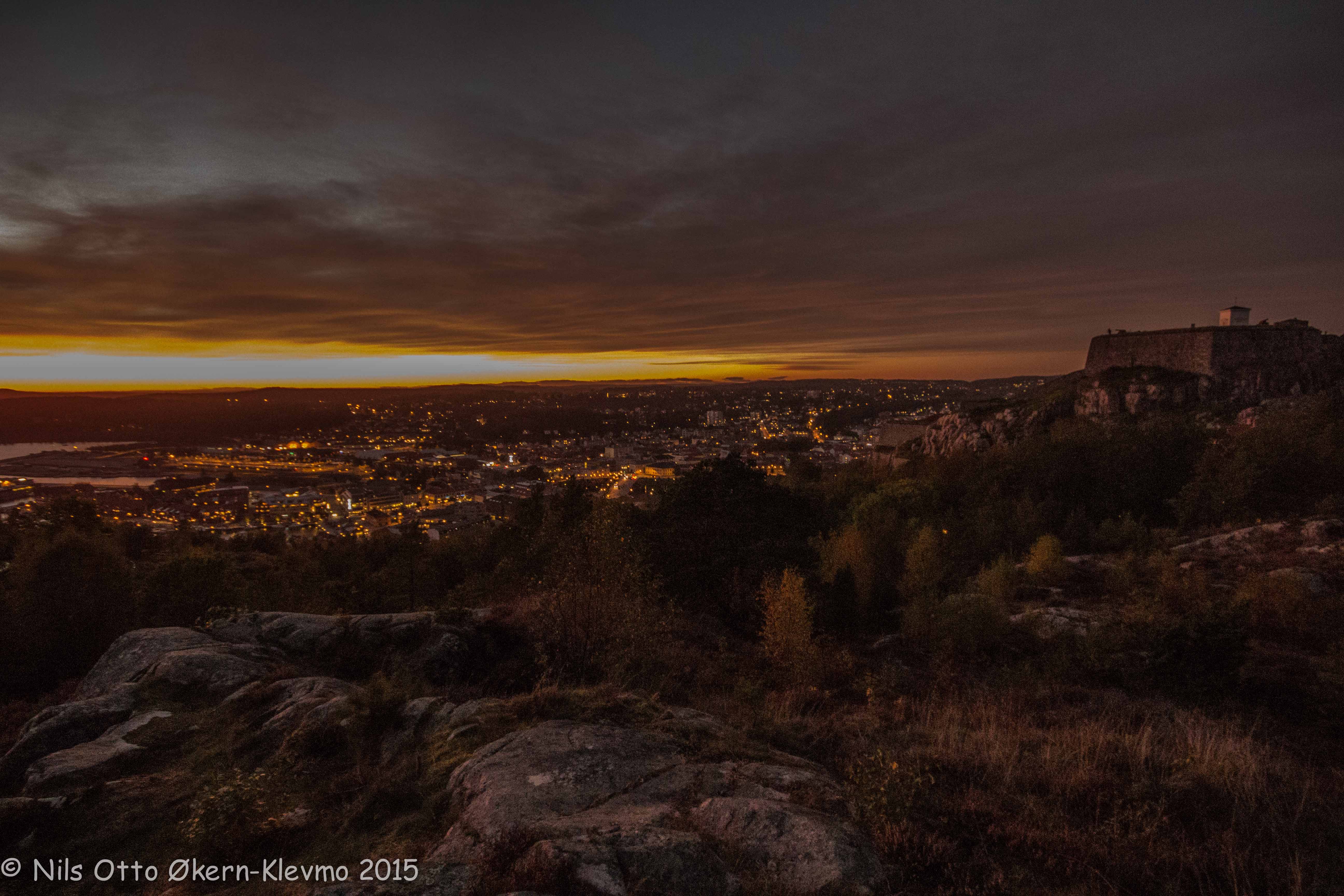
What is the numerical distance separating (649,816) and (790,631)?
10795 mm

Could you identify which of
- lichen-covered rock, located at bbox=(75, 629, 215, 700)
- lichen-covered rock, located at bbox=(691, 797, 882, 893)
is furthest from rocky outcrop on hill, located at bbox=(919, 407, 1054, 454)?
lichen-covered rock, located at bbox=(75, 629, 215, 700)

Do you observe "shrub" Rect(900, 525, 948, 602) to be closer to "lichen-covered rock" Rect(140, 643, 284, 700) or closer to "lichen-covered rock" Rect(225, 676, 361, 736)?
"lichen-covered rock" Rect(225, 676, 361, 736)

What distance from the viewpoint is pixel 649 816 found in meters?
5.18

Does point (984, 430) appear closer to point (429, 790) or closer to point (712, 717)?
point (712, 717)

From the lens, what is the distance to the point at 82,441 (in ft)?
425

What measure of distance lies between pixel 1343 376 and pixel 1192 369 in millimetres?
16103

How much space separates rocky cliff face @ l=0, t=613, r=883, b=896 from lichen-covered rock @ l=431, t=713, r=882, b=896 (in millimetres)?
20

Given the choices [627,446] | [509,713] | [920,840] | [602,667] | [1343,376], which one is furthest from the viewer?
[627,446]

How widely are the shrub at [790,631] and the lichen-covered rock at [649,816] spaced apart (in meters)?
7.52

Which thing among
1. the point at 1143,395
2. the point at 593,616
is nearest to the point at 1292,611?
the point at 593,616

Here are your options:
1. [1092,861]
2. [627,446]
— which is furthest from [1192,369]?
[627,446]

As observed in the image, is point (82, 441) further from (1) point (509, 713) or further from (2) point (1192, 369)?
(2) point (1192, 369)

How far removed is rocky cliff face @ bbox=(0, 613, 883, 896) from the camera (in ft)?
14.5

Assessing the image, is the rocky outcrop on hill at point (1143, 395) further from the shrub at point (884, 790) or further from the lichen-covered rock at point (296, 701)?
the lichen-covered rock at point (296, 701)
